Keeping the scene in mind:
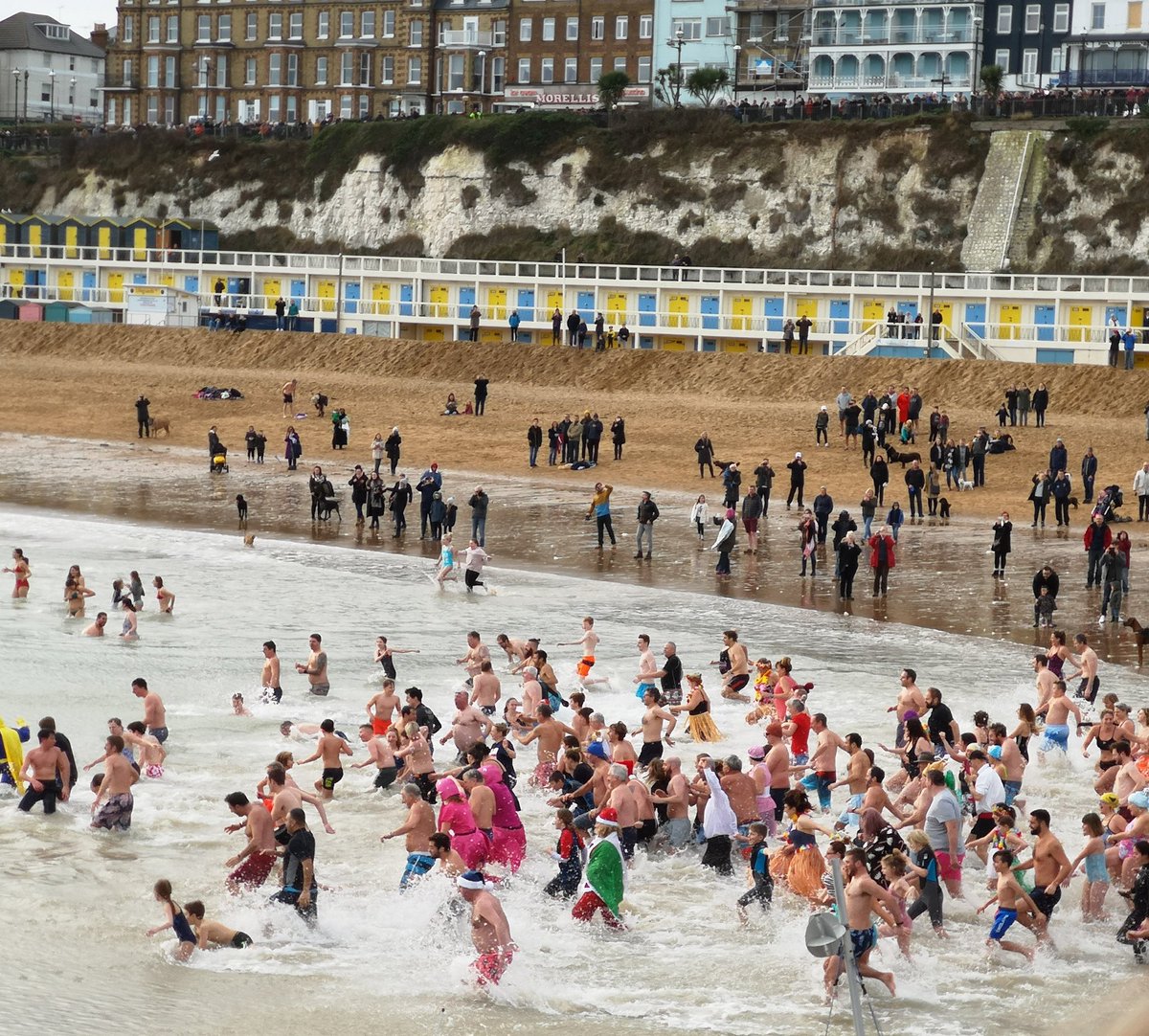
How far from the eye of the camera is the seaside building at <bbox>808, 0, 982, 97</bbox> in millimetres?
77062

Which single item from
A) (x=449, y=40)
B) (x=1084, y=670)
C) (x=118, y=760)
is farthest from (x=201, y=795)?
(x=449, y=40)

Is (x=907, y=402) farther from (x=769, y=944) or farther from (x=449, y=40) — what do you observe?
(x=449, y=40)

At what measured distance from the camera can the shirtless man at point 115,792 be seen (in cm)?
1559

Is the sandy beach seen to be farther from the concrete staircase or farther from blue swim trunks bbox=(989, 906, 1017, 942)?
the concrete staircase

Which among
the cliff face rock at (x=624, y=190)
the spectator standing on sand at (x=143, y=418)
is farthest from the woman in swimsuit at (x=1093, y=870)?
the cliff face rock at (x=624, y=190)

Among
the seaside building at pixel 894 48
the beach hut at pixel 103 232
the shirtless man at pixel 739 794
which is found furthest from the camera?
the seaside building at pixel 894 48

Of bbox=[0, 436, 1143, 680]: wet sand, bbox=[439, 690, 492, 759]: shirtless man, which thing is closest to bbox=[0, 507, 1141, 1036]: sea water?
bbox=[439, 690, 492, 759]: shirtless man

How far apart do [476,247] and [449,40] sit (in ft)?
68.9

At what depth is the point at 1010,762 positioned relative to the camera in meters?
16.2

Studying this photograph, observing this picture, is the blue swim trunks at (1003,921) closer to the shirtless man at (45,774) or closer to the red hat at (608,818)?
the red hat at (608,818)

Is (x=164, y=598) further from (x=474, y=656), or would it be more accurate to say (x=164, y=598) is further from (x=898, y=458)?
(x=898, y=458)

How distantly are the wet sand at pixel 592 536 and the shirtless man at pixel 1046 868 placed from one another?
342 inches

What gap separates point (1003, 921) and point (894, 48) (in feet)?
230

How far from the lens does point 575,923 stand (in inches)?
543
